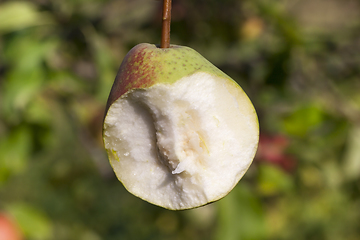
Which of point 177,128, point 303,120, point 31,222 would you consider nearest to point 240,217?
point 303,120

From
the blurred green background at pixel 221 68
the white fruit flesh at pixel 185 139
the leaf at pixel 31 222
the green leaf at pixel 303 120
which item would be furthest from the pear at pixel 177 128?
the leaf at pixel 31 222

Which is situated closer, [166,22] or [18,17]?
[166,22]

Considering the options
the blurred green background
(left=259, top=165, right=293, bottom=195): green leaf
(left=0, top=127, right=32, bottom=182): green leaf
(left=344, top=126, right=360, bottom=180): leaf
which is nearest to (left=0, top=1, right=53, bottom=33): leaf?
the blurred green background

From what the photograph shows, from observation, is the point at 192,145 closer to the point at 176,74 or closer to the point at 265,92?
the point at 176,74

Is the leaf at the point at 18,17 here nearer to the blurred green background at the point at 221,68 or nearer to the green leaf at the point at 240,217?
the blurred green background at the point at 221,68

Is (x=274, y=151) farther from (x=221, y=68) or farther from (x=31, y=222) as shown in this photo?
(x=31, y=222)

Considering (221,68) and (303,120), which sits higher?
(221,68)

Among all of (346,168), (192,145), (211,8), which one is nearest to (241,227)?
(346,168)

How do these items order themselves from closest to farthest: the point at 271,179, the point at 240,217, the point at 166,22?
the point at 166,22 < the point at 240,217 < the point at 271,179
